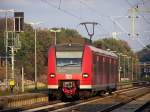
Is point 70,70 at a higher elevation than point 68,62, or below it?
below

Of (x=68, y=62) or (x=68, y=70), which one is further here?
(x=68, y=62)

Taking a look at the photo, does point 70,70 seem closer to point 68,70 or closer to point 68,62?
point 68,70

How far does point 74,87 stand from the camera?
94.0 feet

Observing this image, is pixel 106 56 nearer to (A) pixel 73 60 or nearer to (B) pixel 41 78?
(A) pixel 73 60

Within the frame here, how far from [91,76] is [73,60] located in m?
1.33

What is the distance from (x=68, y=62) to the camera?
28.8 m

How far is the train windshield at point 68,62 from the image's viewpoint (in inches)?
1128

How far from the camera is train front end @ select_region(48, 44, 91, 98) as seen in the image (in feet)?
93.8

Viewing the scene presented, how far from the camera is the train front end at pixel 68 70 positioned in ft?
93.8

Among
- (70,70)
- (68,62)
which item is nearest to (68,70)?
(70,70)

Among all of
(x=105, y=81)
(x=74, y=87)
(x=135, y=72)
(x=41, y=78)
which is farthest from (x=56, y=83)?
(x=135, y=72)

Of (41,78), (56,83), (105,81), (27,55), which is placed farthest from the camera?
(27,55)

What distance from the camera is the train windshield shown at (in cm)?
2865

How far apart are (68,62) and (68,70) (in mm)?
468
